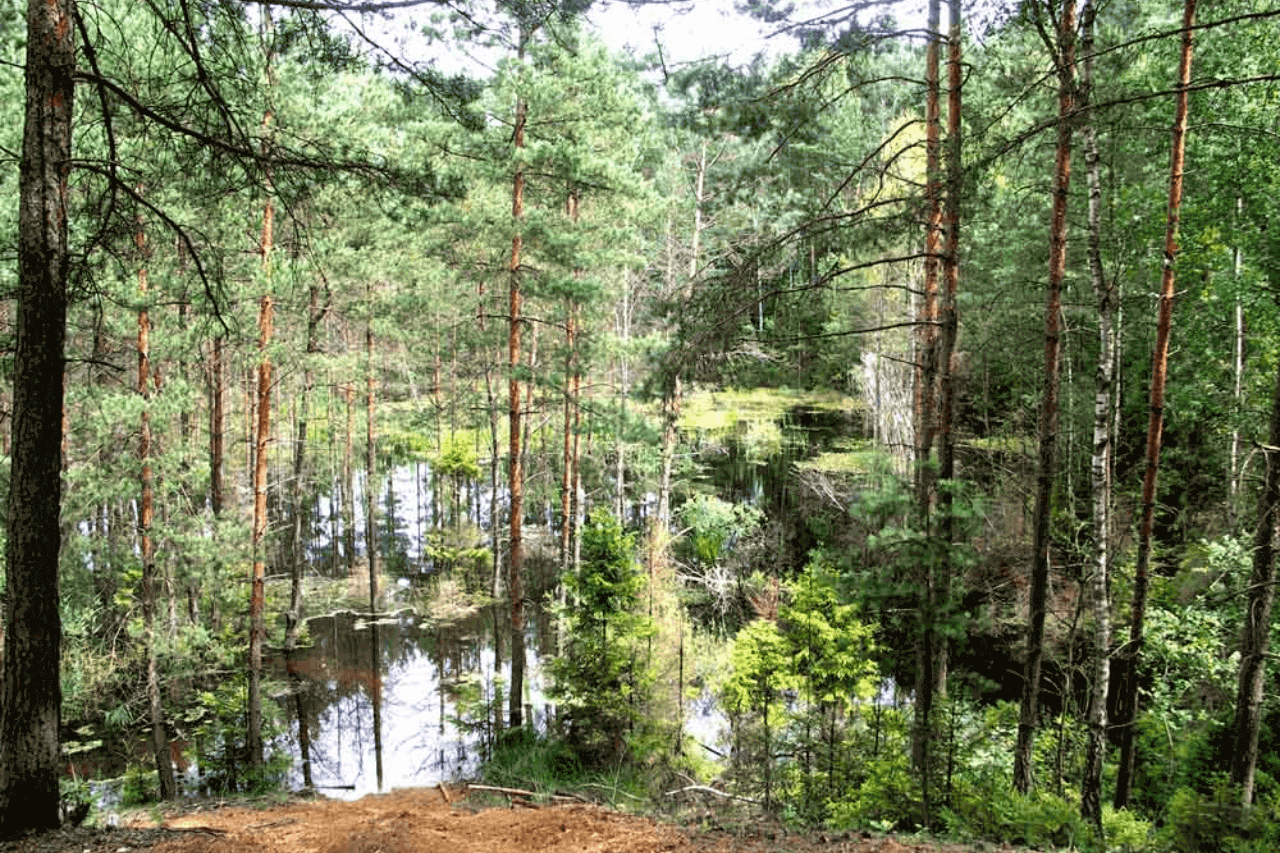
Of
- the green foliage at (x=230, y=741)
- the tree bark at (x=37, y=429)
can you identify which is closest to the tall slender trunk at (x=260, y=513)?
the green foliage at (x=230, y=741)

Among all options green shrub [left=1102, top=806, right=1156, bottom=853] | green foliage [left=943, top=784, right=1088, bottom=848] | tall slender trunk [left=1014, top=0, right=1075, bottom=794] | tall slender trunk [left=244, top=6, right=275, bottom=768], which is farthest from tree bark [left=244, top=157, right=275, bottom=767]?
green shrub [left=1102, top=806, right=1156, bottom=853]

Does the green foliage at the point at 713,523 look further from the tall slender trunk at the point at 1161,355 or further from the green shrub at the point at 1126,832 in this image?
the green shrub at the point at 1126,832

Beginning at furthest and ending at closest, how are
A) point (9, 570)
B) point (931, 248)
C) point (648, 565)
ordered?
1. point (648, 565)
2. point (931, 248)
3. point (9, 570)

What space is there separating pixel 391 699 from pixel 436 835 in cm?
1054

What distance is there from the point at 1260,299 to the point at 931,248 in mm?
5129

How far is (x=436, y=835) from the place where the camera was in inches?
216

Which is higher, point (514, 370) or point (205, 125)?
point (205, 125)

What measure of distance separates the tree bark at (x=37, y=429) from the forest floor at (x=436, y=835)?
1.40 ft

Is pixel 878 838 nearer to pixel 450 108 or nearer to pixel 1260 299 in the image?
pixel 450 108

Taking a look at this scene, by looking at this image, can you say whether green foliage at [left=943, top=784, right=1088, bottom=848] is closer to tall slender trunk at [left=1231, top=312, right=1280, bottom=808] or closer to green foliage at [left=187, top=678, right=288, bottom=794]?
tall slender trunk at [left=1231, top=312, right=1280, bottom=808]

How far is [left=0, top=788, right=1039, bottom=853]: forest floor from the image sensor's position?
4.55 meters

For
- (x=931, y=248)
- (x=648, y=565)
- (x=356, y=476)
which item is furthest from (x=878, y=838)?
(x=356, y=476)

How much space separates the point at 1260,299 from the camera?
31.0 feet

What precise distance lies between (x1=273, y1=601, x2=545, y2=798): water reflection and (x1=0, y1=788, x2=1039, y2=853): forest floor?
4.41 metres
